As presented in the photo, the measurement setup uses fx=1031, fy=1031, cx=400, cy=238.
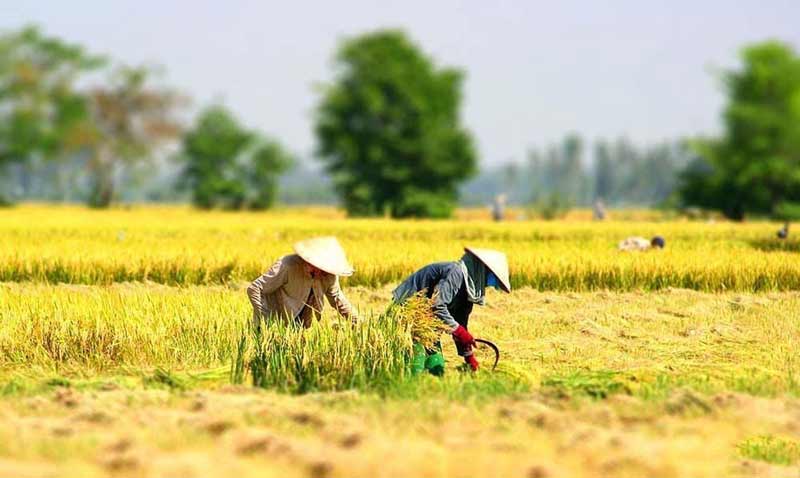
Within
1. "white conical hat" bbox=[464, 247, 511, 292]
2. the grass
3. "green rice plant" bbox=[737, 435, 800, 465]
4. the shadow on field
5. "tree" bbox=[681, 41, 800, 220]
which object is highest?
"tree" bbox=[681, 41, 800, 220]

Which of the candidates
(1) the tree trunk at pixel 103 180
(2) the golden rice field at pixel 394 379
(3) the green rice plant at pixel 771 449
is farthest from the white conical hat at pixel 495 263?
(1) the tree trunk at pixel 103 180

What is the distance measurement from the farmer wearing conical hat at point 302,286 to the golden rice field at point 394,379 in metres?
0.17

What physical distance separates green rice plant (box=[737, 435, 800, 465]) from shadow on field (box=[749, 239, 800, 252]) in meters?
11.7

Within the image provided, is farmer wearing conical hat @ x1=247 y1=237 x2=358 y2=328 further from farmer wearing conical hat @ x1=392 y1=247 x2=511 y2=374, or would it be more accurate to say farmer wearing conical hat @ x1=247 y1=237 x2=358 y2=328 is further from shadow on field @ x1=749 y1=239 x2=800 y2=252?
shadow on field @ x1=749 y1=239 x2=800 y2=252

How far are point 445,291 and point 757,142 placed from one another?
34.5m

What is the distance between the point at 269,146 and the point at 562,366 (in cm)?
5041

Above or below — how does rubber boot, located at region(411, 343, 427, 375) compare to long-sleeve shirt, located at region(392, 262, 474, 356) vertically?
below

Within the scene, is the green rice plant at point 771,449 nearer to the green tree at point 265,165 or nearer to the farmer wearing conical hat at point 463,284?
the farmer wearing conical hat at point 463,284

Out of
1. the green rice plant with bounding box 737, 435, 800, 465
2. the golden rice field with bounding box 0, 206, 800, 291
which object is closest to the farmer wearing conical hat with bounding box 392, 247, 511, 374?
the green rice plant with bounding box 737, 435, 800, 465

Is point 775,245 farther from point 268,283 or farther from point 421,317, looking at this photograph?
point 268,283

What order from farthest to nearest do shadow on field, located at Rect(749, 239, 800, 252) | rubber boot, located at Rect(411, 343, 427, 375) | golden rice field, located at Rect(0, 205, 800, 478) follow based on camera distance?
shadow on field, located at Rect(749, 239, 800, 252) < rubber boot, located at Rect(411, 343, 427, 375) < golden rice field, located at Rect(0, 205, 800, 478)

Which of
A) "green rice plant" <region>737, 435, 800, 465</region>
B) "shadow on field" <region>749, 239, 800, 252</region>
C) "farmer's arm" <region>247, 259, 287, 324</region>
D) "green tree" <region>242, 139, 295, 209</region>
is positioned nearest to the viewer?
"green rice plant" <region>737, 435, 800, 465</region>

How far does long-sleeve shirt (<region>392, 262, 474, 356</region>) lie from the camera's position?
7.60 meters

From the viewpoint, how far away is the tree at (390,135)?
43.0 meters
